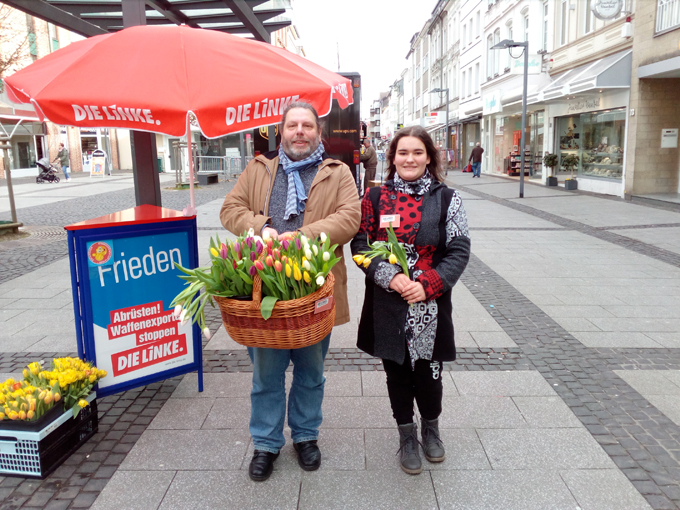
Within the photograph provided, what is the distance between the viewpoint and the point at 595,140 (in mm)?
17812

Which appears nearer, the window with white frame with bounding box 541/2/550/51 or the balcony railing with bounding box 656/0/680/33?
the balcony railing with bounding box 656/0/680/33

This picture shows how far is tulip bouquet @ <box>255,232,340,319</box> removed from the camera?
2.30 metres

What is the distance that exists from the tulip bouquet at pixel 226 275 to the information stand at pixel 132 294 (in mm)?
1033

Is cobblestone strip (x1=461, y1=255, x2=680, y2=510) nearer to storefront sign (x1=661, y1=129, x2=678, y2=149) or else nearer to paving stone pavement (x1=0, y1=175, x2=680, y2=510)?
paving stone pavement (x1=0, y1=175, x2=680, y2=510)

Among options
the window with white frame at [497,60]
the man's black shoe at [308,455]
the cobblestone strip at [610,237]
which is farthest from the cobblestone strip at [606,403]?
the window with white frame at [497,60]

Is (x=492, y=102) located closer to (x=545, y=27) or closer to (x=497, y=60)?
(x=497, y=60)

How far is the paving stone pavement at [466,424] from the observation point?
2.62m

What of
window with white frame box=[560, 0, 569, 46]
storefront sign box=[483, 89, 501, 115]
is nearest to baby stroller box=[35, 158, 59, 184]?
storefront sign box=[483, 89, 501, 115]

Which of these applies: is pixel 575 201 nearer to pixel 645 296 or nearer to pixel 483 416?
pixel 645 296

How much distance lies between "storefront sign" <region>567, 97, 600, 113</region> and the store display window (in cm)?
24

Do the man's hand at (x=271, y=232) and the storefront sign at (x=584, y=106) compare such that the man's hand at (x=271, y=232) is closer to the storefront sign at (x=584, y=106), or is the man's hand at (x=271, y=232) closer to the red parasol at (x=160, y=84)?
the red parasol at (x=160, y=84)

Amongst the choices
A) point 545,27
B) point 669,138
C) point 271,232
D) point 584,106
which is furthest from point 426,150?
point 545,27

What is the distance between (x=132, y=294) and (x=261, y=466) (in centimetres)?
136

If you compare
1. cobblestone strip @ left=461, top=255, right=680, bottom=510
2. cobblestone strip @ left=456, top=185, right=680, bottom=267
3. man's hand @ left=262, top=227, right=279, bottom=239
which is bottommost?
cobblestone strip @ left=461, top=255, right=680, bottom=510
